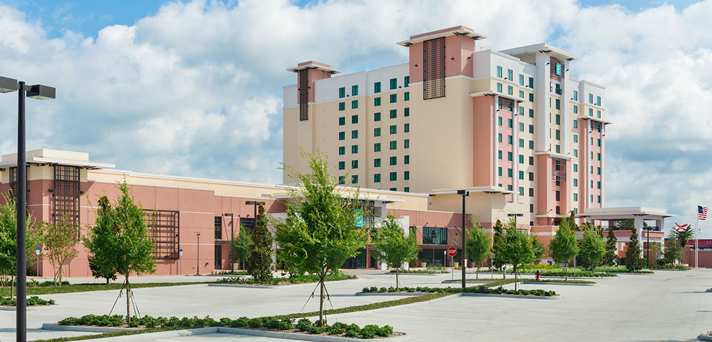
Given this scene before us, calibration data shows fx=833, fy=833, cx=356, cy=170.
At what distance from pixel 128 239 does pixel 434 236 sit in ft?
264

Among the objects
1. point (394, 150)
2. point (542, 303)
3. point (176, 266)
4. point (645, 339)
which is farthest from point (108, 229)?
point (394, 150)

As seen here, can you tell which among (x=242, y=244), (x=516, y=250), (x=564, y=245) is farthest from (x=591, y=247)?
(x=242, y=244)

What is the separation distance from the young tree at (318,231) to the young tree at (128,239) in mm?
4823

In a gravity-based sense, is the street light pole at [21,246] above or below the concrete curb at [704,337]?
above

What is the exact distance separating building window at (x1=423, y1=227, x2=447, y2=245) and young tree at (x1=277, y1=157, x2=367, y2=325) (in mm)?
78491

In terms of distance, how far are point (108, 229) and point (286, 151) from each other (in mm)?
107056

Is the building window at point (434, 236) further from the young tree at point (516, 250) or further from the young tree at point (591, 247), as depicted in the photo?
the young tree at point (516, 250)

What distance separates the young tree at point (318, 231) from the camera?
24.7 m

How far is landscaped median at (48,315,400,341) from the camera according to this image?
23.0 meters

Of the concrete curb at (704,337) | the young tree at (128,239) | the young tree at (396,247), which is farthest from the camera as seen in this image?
the young tree at (396,247)

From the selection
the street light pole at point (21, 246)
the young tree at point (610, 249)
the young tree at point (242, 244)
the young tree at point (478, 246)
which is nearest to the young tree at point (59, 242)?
the young tree at point (242, 244)

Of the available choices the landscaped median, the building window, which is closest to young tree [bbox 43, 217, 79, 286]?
the landscaped median

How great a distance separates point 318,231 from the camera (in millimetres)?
24734

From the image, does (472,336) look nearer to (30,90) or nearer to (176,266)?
(30,90)
